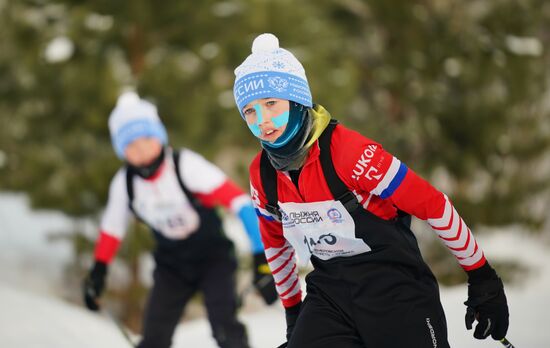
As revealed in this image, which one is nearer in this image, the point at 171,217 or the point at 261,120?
the point at 261,120

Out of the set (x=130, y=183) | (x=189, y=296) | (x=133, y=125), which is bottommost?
(x=189, y=296)

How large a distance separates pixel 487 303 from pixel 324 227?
2.17ft

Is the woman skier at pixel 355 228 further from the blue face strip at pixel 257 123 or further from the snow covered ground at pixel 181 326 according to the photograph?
the snow covered ground at pixel 181 326

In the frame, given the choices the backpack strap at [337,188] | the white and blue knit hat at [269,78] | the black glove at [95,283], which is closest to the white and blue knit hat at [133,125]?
the black glove at [95,283]

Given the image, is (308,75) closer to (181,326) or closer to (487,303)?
(181,326)

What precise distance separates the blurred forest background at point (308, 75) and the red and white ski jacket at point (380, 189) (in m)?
6.33

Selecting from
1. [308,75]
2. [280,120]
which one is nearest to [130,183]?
[280,120]

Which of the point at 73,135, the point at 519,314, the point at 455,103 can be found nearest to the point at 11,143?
the point at 73,135

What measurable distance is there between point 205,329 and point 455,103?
6.10m

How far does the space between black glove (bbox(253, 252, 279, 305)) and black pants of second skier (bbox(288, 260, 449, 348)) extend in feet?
4.10

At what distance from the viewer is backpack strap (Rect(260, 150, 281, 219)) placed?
9.57 ft

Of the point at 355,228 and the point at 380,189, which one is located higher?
the point at 380,189

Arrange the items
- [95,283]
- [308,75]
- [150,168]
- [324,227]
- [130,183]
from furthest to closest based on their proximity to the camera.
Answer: [308,75] < [95,283] < [130,183] < [150,168] < [324,227]

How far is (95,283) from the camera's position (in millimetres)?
5004
